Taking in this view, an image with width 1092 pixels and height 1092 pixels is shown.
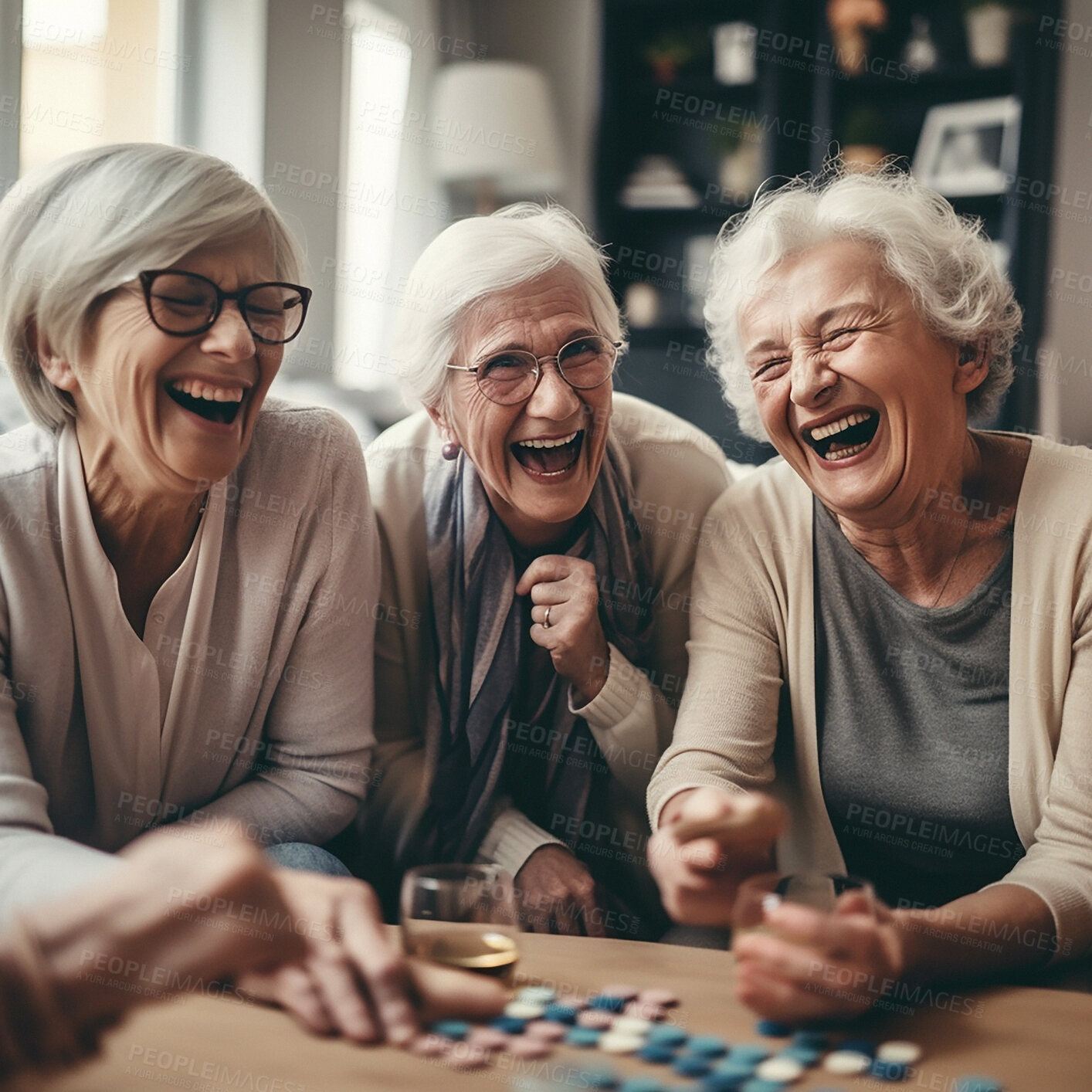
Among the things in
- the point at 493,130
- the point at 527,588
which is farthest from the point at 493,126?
the point at 527,588

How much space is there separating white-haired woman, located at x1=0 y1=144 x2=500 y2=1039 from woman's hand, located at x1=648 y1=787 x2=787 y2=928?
372 millimetres

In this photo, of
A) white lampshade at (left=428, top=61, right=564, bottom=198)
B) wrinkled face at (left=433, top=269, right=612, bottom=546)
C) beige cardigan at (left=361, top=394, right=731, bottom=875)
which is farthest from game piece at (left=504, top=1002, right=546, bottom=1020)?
white lampshade at (left=428, top=61, right=564, bottom=198)

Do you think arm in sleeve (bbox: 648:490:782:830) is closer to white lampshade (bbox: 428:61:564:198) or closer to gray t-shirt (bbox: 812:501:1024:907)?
gray t-shirt (bbox: 812:501:1024:907)

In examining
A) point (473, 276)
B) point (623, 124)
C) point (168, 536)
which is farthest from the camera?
point (623, 124)

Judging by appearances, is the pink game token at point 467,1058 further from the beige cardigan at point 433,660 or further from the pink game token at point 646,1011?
the beige cardigan at point 433,660

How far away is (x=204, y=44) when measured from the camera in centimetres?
313

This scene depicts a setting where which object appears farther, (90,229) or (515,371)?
(515,371)

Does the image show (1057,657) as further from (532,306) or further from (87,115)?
(87,115)

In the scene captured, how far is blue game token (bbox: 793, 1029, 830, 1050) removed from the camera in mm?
872

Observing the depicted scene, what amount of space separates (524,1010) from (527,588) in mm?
620

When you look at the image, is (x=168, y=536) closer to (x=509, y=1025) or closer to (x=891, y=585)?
(x=509, y=1025)

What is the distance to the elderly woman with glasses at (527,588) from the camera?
4.54ft

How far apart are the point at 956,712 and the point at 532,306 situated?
69cm

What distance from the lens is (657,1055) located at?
85 cm
